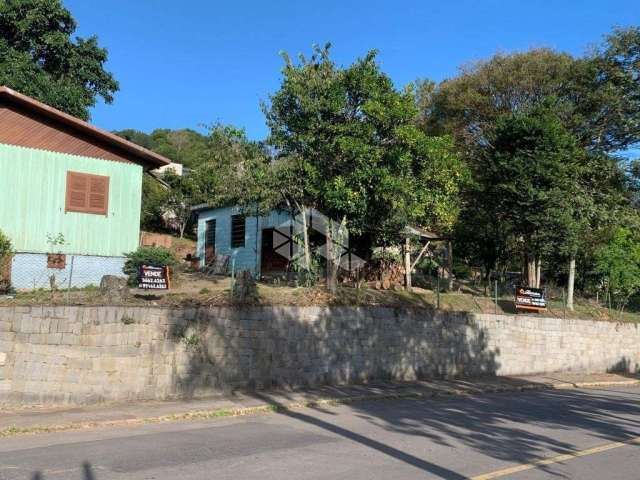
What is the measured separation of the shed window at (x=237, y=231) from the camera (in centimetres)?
2647

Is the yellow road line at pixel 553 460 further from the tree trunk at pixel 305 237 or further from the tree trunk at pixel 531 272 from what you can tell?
the tree trunk at pixel 531 272

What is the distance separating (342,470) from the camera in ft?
22.7

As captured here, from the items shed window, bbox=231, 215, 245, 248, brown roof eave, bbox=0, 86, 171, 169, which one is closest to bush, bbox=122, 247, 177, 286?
brown roof eave, bbox=0, 86, 171, 169

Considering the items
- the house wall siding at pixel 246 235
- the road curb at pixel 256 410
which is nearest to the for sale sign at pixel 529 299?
the road curb at pixel 256 410

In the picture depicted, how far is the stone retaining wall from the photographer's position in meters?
11.1

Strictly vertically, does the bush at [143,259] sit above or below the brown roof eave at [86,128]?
below

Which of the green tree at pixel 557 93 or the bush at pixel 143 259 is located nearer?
the bush at pixel 143 259

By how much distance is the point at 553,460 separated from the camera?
7672 millimetres

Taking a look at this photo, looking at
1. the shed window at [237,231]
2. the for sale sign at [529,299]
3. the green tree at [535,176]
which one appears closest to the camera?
the green tree at [535,176]

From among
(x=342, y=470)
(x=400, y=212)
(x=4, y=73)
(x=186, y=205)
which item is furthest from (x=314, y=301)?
(x=186, y=205)

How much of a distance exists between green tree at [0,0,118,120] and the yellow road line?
937 inches

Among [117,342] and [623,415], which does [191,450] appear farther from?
[623,415]

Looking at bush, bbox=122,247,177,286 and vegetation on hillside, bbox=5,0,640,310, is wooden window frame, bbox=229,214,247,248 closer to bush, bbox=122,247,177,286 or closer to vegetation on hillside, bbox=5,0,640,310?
vegetation on hillside, bbox=5,0,640,310

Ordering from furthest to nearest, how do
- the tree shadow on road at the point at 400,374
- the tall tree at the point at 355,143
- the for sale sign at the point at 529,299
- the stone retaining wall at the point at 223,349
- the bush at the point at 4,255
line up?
the for sale sign at the point at 529,299 < the bush at the point at 4,255 < the tall tree at the point at 355,143 < the stone retaining wall at the point at 223,349 < the tree shadow on road at the point at 400,374
